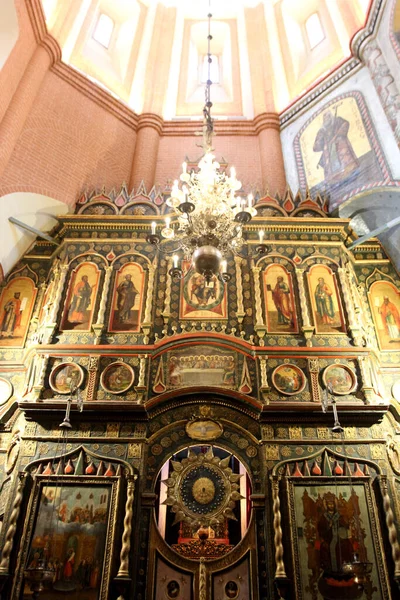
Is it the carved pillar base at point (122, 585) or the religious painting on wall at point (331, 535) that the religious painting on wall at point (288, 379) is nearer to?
the religious painting on wall at point (331, 535)

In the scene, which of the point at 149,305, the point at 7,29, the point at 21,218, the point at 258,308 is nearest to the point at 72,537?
the point at 149,305

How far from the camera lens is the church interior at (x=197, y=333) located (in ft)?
23.8

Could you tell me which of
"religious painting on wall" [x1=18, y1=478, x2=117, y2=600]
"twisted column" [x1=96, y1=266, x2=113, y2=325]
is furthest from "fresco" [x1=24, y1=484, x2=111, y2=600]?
"twisted column" [x1=96, y1=266, x2=113, y2=325]

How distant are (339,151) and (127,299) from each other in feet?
22.0

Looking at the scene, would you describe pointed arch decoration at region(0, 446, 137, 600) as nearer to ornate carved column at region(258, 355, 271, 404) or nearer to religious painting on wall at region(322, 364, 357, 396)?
ornate carved column at region(258, 355, 271, 404)

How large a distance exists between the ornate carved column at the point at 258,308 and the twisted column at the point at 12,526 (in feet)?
15.5

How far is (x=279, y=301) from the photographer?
31.7ft

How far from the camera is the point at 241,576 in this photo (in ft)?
24.0

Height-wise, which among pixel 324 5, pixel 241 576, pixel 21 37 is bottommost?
pixel 241 576

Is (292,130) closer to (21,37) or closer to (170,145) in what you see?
(170,145)

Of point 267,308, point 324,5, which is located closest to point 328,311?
point 267,308

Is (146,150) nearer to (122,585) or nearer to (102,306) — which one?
(102,306)

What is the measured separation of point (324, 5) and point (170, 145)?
660cm

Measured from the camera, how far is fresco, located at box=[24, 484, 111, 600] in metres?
6.95
